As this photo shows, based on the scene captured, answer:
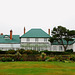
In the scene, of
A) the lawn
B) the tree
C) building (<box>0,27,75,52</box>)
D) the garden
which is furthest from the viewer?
building (<box>0,27,75,52</box>)

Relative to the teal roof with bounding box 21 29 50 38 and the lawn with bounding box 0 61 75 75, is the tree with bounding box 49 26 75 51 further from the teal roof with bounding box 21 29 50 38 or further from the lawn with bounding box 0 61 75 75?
the lawn with bounding box 0 61 75 75

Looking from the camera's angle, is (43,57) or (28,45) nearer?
(43,57)

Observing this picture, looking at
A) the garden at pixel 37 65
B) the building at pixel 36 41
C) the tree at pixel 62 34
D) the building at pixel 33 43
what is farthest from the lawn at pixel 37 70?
the building at pixel 36 41

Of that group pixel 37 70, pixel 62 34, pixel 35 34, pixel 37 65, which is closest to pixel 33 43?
pixel 35 34

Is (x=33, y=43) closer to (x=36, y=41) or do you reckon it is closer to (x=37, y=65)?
(x=36, y=41)

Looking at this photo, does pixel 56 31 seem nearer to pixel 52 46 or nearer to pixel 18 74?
pixel 52 46

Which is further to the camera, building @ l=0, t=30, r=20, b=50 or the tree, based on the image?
building @ l=0, t=30, r=20, b=50

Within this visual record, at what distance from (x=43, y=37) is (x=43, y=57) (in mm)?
29505

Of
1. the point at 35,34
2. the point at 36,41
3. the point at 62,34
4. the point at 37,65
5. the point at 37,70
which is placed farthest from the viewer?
the point at 35,34

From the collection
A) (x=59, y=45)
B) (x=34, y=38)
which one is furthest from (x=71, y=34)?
(x=34, y=38)

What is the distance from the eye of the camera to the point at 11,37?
54.2 metres

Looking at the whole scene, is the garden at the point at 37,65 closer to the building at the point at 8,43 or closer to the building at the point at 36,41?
the building at the point at 36,41

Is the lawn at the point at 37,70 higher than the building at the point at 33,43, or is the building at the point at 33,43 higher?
the building at the point at 33,43

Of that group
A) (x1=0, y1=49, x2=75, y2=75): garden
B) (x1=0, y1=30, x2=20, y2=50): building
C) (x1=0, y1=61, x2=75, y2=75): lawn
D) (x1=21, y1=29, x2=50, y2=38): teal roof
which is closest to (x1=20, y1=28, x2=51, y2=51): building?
(x1=21, y1=29, x2=50, y2=38): teal roof
